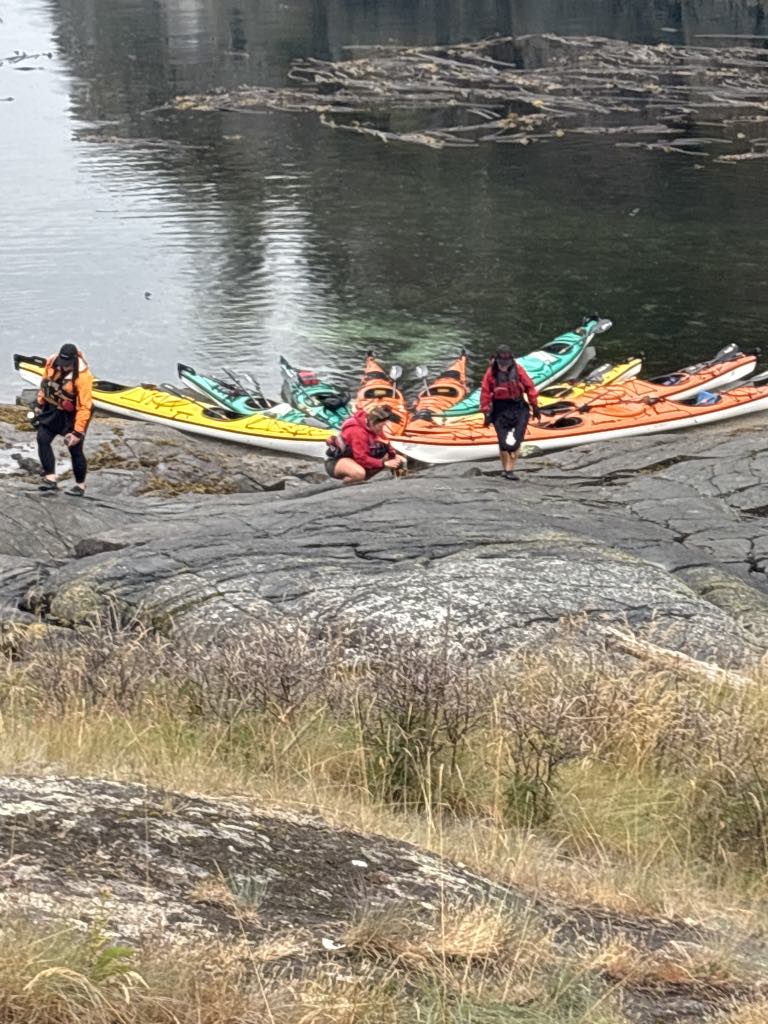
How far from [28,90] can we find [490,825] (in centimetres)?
6627

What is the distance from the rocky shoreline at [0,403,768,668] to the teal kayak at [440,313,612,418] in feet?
29.8

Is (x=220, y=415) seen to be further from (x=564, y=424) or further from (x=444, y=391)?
(x=564, y=424)

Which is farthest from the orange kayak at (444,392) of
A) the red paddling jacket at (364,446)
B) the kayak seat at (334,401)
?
the red paddling jacket at (364,446)

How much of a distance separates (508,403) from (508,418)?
0.61ft

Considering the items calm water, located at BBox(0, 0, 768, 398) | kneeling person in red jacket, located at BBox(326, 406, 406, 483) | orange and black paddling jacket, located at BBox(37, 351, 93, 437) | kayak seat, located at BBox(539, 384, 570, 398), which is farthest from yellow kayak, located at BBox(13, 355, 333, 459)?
orange and black paddling jacket, located at BBox(37, 351, 93, 437)

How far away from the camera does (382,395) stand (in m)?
23.8

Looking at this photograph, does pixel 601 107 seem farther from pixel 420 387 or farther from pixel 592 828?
pixel 592 828

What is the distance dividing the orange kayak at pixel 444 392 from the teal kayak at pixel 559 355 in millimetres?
577

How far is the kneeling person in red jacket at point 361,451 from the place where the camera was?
15266 millimetres

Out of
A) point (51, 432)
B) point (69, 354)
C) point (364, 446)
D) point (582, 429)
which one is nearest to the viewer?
point (69, 354)

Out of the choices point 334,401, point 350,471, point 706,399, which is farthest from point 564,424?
point 350,471

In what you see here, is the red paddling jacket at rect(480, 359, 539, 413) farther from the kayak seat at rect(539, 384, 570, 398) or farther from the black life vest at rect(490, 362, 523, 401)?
the kayak seat at rect(539, 384, 570, 398)

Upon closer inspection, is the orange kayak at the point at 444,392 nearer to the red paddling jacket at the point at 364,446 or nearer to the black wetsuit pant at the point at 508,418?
the black wetsuit pant at the point at 508,418

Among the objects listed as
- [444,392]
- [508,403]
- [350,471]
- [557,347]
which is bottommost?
[444,392]
